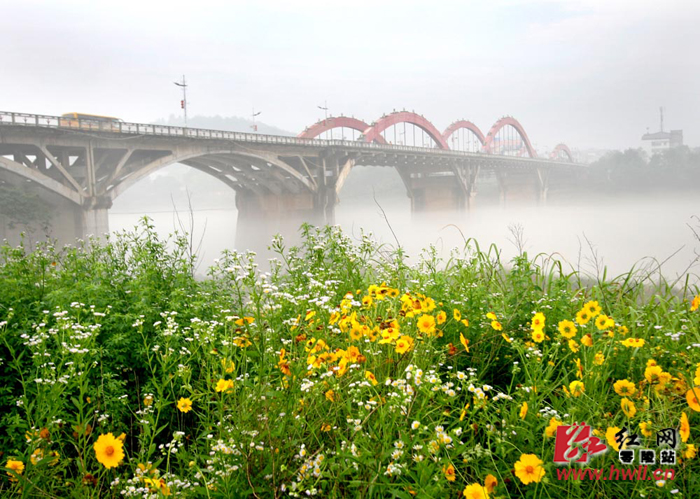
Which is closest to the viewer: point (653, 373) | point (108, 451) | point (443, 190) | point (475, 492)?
point (475, 492)

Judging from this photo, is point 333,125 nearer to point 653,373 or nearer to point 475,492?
point 653,373

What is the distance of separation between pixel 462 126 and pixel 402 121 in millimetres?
4071

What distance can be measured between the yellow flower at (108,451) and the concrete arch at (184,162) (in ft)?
42.9

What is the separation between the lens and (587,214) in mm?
17016

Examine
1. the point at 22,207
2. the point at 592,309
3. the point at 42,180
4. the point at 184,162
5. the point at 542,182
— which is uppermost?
the point at 184,162

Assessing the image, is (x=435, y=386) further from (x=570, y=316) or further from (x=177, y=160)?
(x=177, y=160)

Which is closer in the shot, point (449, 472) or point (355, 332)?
point (449, 472)

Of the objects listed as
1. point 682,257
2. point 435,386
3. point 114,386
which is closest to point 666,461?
point 435,386

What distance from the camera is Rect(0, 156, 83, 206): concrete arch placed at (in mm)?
10762

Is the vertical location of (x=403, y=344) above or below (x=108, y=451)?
above

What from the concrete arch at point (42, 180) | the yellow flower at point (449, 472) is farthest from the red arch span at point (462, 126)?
the yellow flower at point (449, 472)

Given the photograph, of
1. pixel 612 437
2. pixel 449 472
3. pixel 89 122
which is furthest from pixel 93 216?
pixel 612 437

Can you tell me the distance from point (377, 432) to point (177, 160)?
14.6m

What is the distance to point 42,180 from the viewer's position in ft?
37.7
